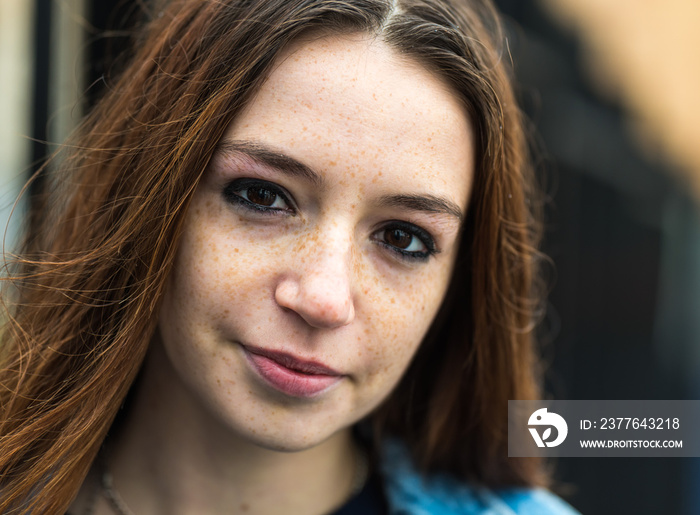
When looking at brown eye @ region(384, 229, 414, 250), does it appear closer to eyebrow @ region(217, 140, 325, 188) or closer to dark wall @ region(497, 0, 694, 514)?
eyebrow @ region(217, 140, 325, 188)

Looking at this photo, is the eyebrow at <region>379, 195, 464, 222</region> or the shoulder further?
the shoulder

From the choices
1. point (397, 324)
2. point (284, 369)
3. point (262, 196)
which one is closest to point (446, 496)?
point (397, 324)

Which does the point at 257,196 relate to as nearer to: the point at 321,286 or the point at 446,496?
the point at 321,286

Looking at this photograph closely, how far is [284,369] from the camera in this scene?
1310mm

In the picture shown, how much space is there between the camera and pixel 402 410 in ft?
6.42

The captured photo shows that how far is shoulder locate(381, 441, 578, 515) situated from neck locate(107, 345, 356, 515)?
0.30 metres

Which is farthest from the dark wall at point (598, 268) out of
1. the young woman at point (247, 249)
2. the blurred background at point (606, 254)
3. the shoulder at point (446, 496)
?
the young woman at point (247, 249)

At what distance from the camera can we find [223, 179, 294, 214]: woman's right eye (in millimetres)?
1331

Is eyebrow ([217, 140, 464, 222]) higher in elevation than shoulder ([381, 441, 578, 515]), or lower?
higher

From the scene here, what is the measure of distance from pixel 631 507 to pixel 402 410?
227cm

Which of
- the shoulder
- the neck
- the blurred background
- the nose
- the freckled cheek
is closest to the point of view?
the nose

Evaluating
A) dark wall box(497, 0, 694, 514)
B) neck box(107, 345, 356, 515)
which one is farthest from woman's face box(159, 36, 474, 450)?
dark wall box(497, 0, 694, 514)

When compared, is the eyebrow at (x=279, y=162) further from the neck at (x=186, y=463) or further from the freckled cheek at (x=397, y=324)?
the neck at (x=186, y=463)

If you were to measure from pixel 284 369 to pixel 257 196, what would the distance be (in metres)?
0.36
